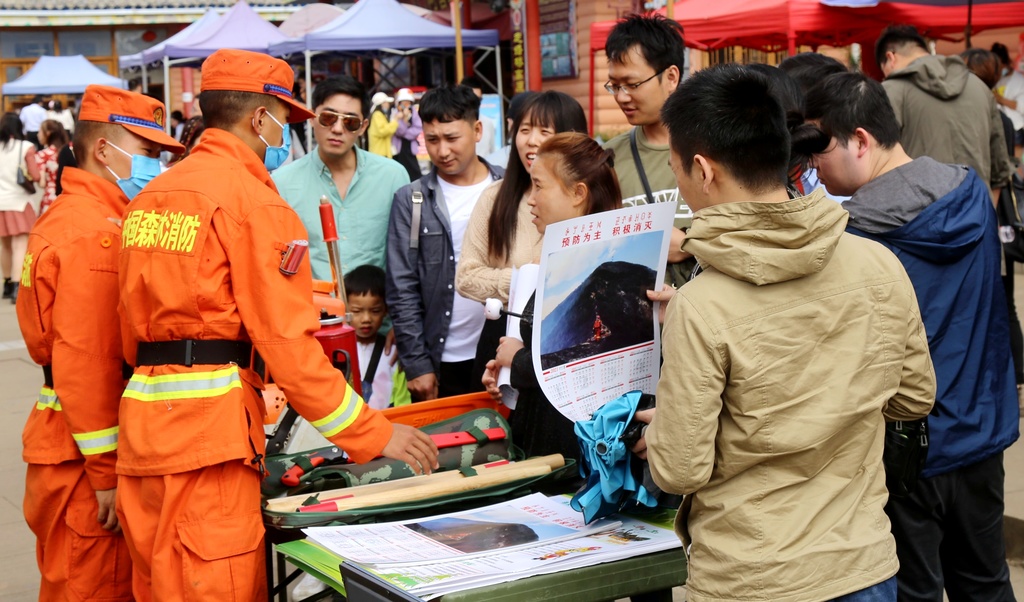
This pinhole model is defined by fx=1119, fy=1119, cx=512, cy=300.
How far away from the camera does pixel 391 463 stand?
3129 mm

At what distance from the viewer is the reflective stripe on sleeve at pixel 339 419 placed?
282cm

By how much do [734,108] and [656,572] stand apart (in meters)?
1.03

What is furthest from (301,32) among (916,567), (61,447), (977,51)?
(916,567)

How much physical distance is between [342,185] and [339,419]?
208 cm

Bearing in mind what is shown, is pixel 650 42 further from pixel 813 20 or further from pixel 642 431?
pixel 813 20

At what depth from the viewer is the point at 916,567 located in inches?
110

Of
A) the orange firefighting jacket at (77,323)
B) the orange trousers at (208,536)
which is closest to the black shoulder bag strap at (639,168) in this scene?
the orange trousers at (208,536)

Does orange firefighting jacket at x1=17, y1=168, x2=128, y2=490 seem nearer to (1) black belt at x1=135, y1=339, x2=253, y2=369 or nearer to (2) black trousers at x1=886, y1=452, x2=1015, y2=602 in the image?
(1) black belt at x1=135, y1=339, x2=253, y2=369

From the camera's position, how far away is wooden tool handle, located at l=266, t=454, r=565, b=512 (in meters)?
2.81

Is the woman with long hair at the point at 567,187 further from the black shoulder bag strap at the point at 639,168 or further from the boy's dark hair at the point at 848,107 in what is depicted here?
the boy's dark hair at the point at 848,107

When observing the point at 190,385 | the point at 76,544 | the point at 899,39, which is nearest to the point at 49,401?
the point at 76,544

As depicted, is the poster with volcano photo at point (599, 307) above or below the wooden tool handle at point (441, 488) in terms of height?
above

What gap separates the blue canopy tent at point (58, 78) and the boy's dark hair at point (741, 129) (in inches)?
1056

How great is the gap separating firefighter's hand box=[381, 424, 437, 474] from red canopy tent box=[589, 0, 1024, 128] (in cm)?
740
